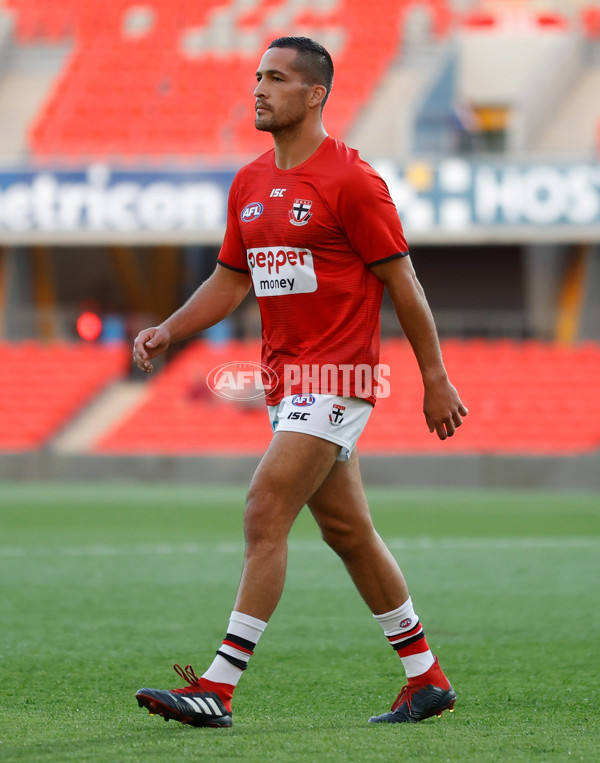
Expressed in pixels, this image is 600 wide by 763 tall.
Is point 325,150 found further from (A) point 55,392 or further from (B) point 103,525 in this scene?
(A) point 55,392

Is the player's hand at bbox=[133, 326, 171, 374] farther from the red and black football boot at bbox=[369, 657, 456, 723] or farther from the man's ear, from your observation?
the red and black football boot at bbox=[369, 657, 456, 723]

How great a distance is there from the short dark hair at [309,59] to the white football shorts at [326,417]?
102cm

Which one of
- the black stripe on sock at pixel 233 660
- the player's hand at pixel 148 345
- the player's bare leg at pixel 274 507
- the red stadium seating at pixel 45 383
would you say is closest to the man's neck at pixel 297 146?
the player's hand at pixel 148 345

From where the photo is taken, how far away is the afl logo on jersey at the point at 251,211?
4.39 m

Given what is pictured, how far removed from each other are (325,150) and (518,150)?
63.5ft

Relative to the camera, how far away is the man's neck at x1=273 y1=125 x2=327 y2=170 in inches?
173

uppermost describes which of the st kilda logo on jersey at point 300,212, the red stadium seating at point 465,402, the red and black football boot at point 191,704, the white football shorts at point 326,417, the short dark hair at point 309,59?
the short dark hair at point 309,59

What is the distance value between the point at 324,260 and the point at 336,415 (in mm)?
505

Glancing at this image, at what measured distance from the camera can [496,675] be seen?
520 centimetres

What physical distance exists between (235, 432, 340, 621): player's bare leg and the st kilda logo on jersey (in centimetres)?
69

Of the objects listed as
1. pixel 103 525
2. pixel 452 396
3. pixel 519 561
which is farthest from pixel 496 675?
pixel 103 525

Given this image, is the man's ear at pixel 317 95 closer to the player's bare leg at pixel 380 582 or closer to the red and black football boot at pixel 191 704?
the player's bare leg at pixel 380 582

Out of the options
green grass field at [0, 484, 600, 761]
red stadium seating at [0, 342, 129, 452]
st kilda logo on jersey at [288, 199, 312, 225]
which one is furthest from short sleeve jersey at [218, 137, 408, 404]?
red stadium seating at [0, 342, 129, 452]

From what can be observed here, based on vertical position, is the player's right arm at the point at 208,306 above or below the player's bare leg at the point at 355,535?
above
